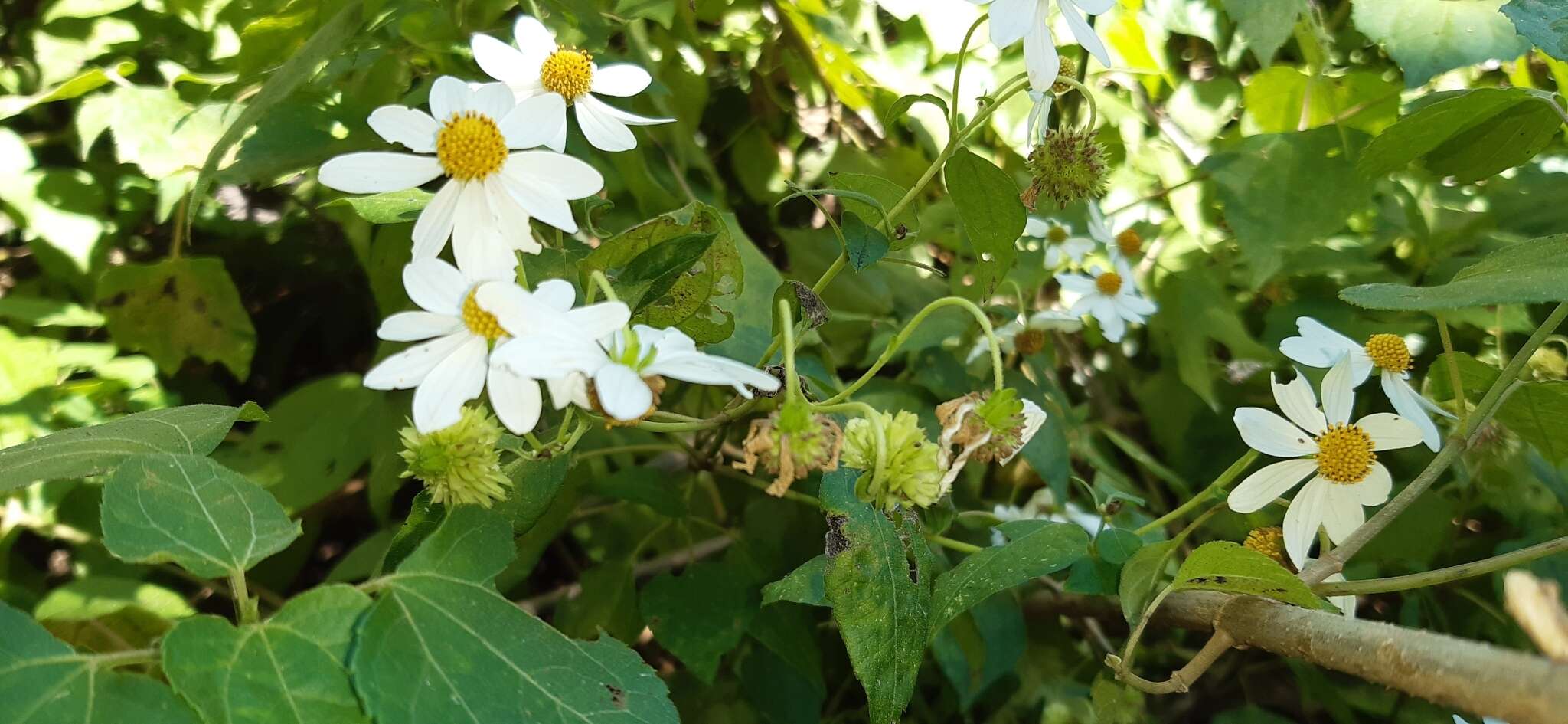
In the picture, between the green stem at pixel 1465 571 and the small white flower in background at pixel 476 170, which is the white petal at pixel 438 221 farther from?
the green stem at pixel 1465 571

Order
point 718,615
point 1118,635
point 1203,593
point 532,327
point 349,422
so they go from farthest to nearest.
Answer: point 1118,635 → point 349,422 → point 718,615 → point 1203,593 → point 532,327

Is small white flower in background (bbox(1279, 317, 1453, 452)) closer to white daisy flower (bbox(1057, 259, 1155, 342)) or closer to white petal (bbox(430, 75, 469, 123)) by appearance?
white daisy flower (bbox(1057, 259, 1155, 342))

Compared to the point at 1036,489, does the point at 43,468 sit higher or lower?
higher

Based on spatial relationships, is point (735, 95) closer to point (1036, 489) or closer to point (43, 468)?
point (1036, 489)

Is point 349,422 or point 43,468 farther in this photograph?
point 349,422

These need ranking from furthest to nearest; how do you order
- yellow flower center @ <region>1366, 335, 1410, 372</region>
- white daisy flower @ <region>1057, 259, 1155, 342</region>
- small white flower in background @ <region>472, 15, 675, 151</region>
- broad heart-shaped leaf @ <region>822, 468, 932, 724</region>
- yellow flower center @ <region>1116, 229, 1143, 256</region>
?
yellow flower center @ <region>1116, 229, 1143, 256</region>
white daisy flower @ <region>1057, 259, 1155, 342</region>
yellow flower center @ <region>1366, 335, 1410, 372</region>
small white flower in background @ <region>472, 15, 675, 151</region>
broad heart-shaped leaf @ <region>822, 468, 932, 724</region>

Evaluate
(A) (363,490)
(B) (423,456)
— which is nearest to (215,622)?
(B) (423,456)

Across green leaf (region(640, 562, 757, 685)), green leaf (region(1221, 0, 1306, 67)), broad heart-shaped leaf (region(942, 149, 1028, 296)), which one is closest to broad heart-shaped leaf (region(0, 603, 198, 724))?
green leaf (region(640, 562, 757, 685))
